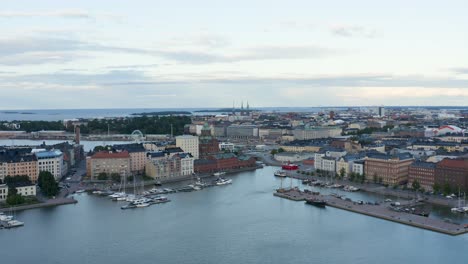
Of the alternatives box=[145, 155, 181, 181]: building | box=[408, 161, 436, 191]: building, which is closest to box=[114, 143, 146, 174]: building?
box=[145, 155, 181, 181]: building

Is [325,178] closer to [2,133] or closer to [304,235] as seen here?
[304,235]

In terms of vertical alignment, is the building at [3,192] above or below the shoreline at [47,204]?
above

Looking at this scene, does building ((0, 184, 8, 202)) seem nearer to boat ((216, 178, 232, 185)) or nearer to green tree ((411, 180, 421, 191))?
boat ((216, 178, 232, 185))

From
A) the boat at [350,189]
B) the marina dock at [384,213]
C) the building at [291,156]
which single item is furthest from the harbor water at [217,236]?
the building at [291,156]

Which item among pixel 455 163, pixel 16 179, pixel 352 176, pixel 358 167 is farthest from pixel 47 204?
pixel 455 163

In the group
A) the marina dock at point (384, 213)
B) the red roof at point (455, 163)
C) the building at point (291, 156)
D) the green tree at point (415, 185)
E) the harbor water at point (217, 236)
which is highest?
the red roof at point (455, 163)

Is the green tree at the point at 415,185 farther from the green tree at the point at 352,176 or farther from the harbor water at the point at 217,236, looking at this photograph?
the harbor water at the point at 217,236
